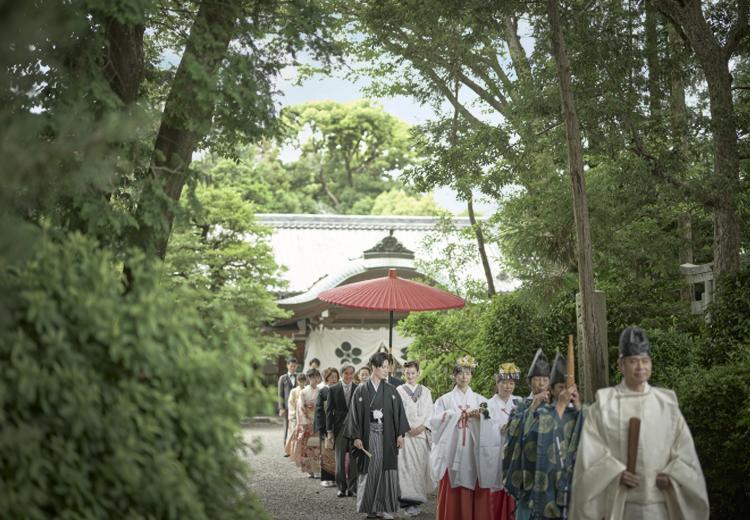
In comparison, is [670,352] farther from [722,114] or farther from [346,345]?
[346,345]

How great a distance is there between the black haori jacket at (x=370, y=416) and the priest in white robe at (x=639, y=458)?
17.1ft

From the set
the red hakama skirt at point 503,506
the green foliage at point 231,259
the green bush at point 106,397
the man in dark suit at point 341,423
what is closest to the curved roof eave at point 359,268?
the green foliage at point 231,259

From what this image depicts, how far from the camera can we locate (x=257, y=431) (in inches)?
1038

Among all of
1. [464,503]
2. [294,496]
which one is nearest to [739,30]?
[464,503]

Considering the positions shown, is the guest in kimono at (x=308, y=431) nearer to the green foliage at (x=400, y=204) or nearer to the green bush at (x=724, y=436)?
the green bush at (x=724, y=436)

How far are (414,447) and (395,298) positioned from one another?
2061mm

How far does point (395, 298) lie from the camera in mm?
13297

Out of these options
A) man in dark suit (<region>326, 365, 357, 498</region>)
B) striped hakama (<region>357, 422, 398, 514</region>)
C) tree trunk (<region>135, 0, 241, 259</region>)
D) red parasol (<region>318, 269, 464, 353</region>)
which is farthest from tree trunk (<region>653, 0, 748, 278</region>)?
tree trunk (<region>135, 0, 241, 259</region>)

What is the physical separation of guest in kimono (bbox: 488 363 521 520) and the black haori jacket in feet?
5.70

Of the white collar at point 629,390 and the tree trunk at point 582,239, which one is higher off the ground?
the tree trunk at point 582,239

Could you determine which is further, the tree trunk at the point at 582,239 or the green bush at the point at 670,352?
the green bush at the point at 670,352

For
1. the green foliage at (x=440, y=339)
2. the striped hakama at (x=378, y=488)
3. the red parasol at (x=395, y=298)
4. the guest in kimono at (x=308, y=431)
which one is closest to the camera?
the striped hakama at (x=378, y=488)

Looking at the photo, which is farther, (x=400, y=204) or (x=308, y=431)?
(x=400, y=204)

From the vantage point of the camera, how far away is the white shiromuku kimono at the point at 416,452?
12219 millimetres
